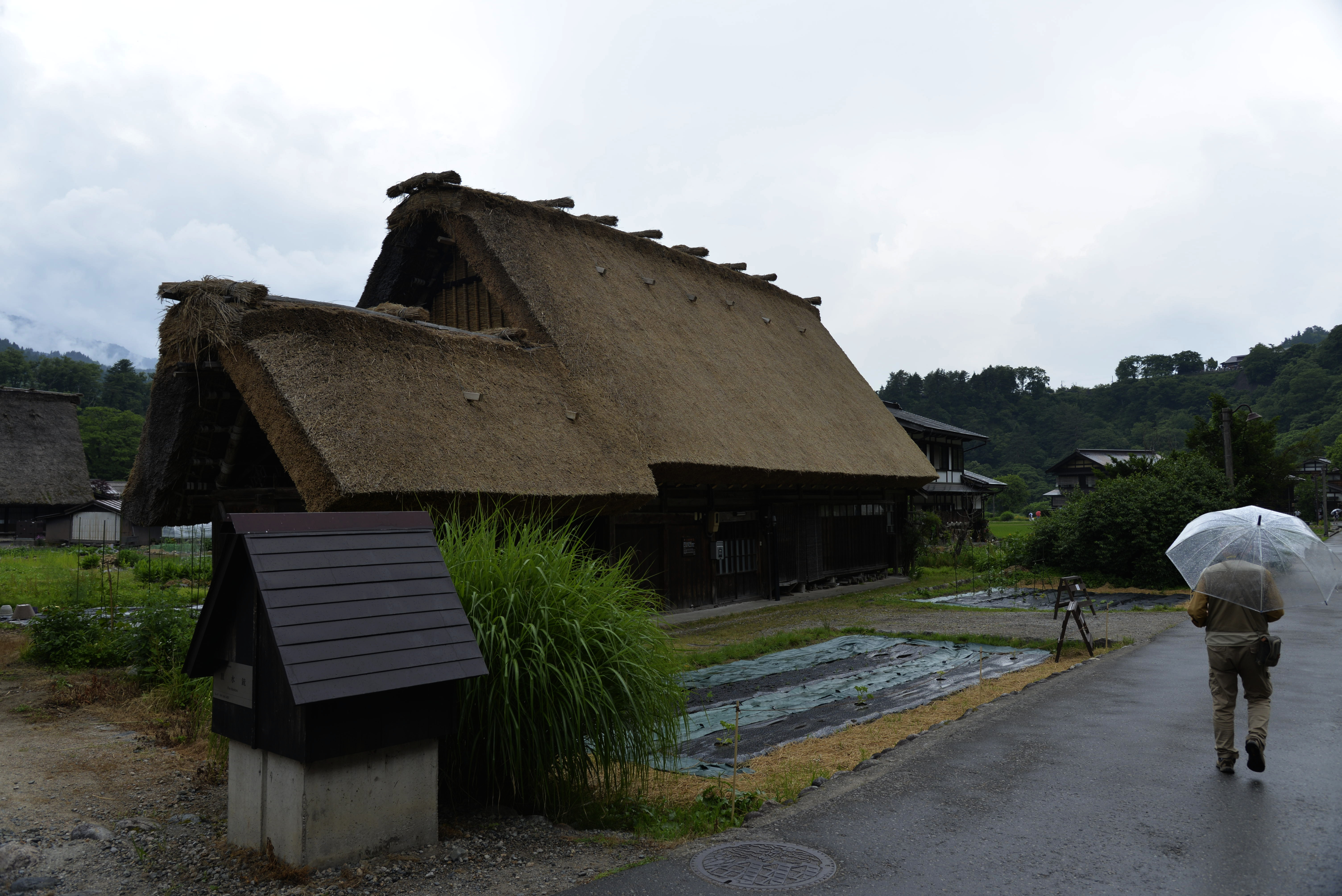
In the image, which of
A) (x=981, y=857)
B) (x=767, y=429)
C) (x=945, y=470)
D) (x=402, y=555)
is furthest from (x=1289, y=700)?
(x=945, y=470)

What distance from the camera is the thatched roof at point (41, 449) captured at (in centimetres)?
2406

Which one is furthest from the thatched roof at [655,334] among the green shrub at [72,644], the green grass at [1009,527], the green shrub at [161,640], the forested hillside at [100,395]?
the forested hillside at [100,395]

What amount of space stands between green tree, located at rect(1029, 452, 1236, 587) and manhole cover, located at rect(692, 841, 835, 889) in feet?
57.8

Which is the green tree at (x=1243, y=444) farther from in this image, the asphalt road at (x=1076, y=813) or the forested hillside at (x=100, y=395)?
the forested hillside at (x=100, y=395)

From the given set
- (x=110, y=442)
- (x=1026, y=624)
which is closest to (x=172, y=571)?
(x=1026, y=624)

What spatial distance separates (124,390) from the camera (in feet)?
179

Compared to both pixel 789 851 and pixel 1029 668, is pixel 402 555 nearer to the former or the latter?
pixel 789 851

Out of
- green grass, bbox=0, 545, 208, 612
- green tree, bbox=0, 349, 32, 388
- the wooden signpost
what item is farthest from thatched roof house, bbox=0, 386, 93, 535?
green tree, bbox=0, 349, 32, 388

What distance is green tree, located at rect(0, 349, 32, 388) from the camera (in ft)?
182

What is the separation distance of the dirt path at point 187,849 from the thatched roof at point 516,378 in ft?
10.7

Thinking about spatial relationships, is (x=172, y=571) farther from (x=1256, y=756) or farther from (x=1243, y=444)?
(x=1243, y=444)

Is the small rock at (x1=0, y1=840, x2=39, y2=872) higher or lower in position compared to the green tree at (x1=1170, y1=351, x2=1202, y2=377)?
lower

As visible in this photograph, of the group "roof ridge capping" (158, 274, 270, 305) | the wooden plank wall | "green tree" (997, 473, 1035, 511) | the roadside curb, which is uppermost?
the wooden plank wall

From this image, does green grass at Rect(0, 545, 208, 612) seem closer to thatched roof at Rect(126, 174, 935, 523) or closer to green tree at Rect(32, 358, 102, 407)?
thatched roof at Rect(126, 174, 935, 523)
